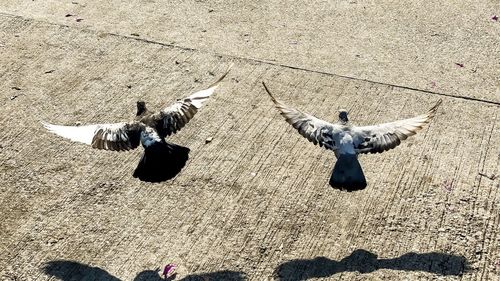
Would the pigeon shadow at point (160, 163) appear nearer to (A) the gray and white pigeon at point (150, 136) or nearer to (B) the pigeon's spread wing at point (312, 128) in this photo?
(A) the gray and white pigeon at point (150, 136)

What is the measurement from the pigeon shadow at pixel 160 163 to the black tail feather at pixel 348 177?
1.25 m

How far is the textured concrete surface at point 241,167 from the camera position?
5375 mm

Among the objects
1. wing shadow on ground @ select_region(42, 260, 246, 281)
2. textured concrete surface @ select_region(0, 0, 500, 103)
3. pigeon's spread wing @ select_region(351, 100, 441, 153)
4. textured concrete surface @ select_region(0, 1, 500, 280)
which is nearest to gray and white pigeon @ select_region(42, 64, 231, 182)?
textured concrete surface @ select_region(0, 1, 500, 280)

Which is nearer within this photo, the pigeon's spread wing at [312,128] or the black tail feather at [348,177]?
the black tail feather at [348,177]

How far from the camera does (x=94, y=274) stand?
17.4 ft

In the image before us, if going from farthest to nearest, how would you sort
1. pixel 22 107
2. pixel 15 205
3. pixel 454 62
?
pixel 454 62 → pixel 22 107 → pixel 15 205

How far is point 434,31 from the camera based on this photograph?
28.0 feet

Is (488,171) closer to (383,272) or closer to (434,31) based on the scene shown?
(383,272)

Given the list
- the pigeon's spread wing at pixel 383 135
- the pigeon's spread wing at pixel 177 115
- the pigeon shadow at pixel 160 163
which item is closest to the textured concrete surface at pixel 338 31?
the pigeon's spread wing at pixel 383 135

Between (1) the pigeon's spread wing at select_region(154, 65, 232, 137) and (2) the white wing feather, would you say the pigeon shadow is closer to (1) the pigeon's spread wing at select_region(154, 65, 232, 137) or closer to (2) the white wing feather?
(1) the pigeon's spread wing at select_region(154, 65, 232, 137)

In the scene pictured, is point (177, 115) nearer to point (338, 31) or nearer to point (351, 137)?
point (351, 137)

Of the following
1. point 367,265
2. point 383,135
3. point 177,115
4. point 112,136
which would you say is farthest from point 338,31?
point 367,265

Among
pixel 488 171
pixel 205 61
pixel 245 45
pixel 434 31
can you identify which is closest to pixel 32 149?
pixel 205 61

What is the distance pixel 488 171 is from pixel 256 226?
223 centimetres
